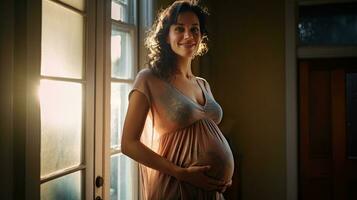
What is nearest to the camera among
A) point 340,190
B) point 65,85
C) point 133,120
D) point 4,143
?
point 4,143

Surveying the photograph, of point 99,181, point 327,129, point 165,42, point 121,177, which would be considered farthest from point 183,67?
point 327,129

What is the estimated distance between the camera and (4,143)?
3.51ft

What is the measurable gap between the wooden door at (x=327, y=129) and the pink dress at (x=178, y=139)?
195cm

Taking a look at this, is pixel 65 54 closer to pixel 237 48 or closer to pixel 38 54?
pixel 38 54

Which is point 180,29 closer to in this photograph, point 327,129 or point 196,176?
point 196,176

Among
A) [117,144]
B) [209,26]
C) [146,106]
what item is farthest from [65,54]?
[209,26]

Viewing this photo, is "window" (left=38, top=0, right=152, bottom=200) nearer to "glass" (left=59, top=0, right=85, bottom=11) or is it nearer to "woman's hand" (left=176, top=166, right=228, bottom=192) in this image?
"glass" (left=59, top=0, right=85, bottom=11)

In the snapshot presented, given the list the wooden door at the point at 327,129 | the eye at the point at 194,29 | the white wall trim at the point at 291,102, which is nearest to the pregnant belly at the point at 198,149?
the eye at the point at 194,29

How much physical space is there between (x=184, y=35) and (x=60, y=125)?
0.59m

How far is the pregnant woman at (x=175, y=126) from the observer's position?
1326 millimetres

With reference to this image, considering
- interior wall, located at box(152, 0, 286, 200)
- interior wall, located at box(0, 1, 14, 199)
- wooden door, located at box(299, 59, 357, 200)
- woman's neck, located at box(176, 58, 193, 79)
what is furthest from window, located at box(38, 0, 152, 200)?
wooden door, located at box(299, 59, 357, 200)

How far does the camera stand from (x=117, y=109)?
77.2 inches

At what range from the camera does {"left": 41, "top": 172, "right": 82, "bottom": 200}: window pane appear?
54.3 inches

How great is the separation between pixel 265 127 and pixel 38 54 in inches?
91.9
